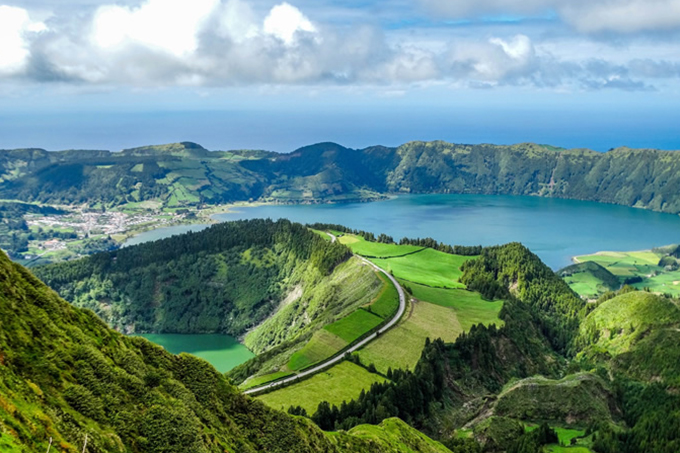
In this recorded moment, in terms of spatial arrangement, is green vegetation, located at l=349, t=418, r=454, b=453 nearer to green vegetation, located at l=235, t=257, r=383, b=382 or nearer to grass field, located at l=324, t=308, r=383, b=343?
green vegetation, located at l=235, t=257, r=383, b=382

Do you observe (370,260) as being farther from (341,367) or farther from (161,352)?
(161,352)

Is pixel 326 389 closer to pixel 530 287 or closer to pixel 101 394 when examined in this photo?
pixel 101 394

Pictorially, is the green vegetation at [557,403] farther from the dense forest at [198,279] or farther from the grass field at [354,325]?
the dense forest at [198,279]

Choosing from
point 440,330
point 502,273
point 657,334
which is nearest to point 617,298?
point 657,334

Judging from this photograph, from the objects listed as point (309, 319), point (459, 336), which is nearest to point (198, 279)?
point (309, 319)

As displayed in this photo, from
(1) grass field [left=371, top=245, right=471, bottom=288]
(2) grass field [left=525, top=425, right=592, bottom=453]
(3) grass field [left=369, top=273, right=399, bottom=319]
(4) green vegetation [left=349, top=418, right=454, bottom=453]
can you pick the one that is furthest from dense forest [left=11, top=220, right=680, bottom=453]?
(1) grass field [left=371, top=245, right=471, bottom=288]
